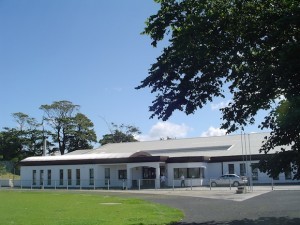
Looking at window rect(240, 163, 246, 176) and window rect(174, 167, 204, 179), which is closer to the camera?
window rect(240, 163, 246, 176)

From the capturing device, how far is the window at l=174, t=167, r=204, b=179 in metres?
53.0

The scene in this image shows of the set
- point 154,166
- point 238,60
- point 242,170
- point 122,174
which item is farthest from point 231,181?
point 238,60

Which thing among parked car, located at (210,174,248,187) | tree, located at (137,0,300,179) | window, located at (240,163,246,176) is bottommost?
parked car, located at (210,174,248,187)

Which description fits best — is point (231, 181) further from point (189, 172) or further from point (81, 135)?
point (81, 135)

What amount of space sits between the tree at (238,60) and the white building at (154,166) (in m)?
31.8

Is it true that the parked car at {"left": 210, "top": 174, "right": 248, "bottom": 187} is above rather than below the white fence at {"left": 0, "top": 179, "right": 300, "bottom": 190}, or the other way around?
above

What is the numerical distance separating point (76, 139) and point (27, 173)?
121 feet

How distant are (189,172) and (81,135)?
5069 cm

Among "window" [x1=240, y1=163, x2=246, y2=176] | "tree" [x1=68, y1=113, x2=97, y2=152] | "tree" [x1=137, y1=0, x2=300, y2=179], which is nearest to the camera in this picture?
"tree" [x1=137, y1=0, x2=300, y2=179]

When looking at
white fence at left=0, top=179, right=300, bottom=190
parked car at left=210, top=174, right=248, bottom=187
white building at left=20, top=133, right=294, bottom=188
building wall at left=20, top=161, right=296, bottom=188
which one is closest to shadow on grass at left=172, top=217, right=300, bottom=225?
white fence at left=0, top=179, right=300, bottom=190

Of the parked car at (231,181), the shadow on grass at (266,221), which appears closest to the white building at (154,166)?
the parked car at (231,181)

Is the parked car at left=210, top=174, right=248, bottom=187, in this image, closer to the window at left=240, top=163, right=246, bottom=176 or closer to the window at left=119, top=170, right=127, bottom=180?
the window at left=240, top=163, right=246, bottom=176

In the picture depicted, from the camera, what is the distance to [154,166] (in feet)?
171

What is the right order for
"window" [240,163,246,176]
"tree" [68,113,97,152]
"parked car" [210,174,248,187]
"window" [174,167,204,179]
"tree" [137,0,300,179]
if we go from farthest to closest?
1. "tree" [68,113,97,152]
2. "window" [174,167,204,179]
3. "window" [240,163,246,176]
4. "parked car" [210,174,248,187]
5. "tree" [137,0,300,179]
